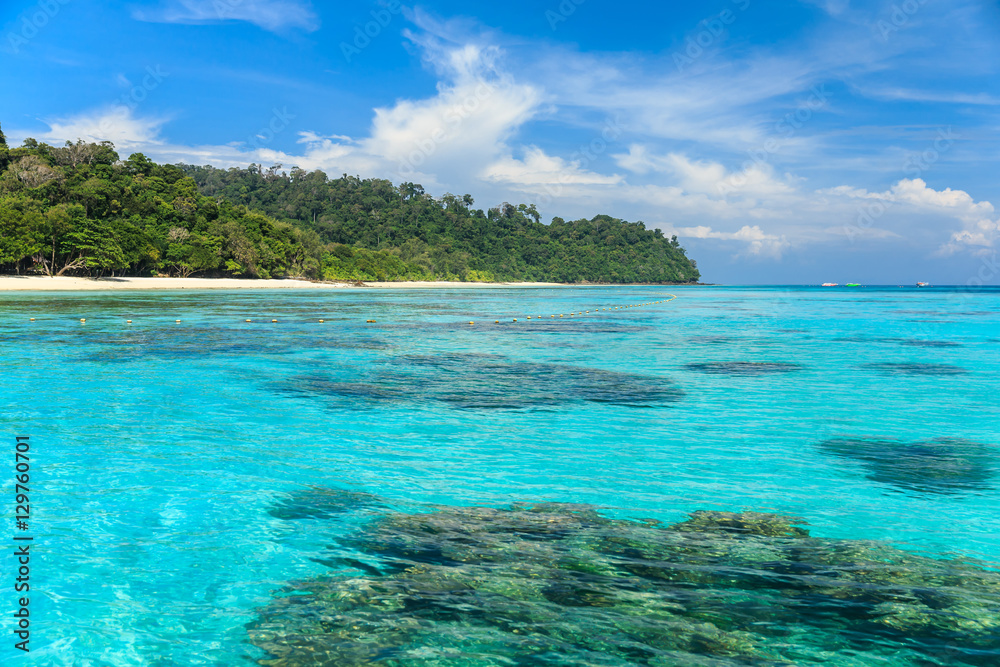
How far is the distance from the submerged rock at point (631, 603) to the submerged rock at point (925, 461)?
260cm

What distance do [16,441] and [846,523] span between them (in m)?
10.6

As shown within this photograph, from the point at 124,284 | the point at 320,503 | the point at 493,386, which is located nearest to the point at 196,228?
the point at 124,284

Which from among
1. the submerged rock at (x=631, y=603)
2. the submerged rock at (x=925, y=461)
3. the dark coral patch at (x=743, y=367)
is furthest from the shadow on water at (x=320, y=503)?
the dark coral patch at (x=743, y=367)

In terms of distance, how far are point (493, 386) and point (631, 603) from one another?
9.66m

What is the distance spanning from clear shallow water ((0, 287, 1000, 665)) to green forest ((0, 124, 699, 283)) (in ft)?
179

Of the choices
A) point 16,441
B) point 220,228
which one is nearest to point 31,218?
point 220,228

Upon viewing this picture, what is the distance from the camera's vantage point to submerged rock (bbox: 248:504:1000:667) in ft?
13.0

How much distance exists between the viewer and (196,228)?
285ft

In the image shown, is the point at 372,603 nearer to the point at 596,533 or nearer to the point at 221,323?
the point at 596,533

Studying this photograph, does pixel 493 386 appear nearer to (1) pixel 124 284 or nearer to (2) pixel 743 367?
(2) pixel 743 367

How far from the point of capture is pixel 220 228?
282 feet

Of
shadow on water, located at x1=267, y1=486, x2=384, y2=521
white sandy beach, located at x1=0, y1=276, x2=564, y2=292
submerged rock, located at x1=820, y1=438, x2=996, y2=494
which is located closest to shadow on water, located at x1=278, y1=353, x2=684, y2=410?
submerged rock, located at x1=820, y1=438, x2=996, y2=494

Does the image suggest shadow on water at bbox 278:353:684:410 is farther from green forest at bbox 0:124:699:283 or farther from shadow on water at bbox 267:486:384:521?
green forest at bbox 0:124:699:283

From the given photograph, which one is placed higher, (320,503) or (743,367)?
(743,367)
